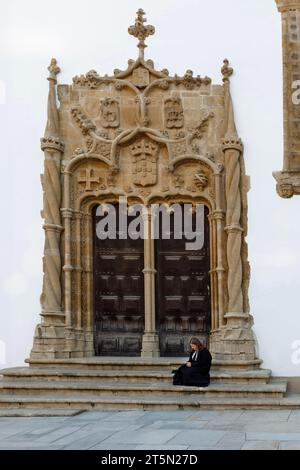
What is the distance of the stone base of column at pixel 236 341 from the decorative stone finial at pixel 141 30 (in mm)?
3844

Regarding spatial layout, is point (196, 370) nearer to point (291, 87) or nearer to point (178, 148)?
point (178, 148)

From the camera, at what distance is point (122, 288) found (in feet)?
32.3

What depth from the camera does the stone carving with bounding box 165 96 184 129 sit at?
967 centimetres

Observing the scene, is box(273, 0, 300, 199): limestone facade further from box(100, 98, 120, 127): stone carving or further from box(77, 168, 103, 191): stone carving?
box(77, 168, 103, 191): stone carving

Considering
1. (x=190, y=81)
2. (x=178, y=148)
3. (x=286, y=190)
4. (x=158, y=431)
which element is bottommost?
(x=158, y=431)

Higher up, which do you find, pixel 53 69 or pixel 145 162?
pixel 53 69

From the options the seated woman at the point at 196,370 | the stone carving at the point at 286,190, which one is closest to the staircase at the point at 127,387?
the seated woman at the point at 196,370

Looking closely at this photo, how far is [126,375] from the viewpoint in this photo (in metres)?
8.66

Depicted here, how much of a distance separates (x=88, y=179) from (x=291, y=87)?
119 inches

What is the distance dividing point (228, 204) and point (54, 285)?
2.57 m

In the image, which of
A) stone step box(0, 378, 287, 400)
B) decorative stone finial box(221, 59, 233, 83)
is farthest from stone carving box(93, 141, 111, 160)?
stone step box(0, 378, 287, 400)

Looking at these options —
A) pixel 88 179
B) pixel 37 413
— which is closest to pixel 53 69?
pixel 88 179

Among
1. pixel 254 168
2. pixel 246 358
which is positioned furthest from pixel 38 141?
pixel 246 358
